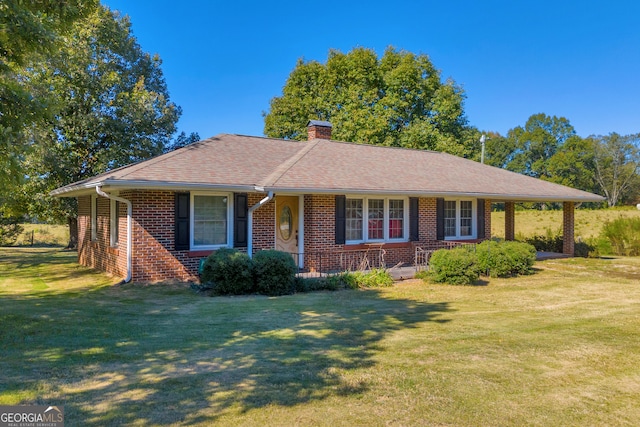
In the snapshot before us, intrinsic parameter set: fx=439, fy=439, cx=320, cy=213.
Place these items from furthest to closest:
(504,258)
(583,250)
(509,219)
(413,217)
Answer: (509,219)
(583,250)
(413,217)
(504,258)

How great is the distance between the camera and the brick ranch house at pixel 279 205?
457 inches

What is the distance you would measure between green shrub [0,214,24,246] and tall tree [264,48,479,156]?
1906 centimetres

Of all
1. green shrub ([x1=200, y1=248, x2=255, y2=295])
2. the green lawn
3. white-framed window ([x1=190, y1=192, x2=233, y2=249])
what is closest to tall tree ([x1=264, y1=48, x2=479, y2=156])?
white-framed window ([x1=190, y1=192, x2=233, y2=249])

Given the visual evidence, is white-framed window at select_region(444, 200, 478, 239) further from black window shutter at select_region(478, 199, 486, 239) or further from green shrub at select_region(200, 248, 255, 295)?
green shrub at select_region(200, 248, 255, 295)

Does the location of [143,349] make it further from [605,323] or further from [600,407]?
[605,323]

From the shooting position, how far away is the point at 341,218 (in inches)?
549

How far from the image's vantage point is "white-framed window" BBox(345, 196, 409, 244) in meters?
14.6

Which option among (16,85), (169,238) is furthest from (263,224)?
(16,85)

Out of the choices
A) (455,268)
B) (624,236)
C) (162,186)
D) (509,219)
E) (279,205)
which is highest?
(162,186)

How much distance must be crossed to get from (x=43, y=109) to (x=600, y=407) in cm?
861

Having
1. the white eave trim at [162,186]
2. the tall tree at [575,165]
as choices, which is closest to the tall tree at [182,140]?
the white eave trim at [162,186]

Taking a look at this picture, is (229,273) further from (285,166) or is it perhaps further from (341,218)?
(285,166)
